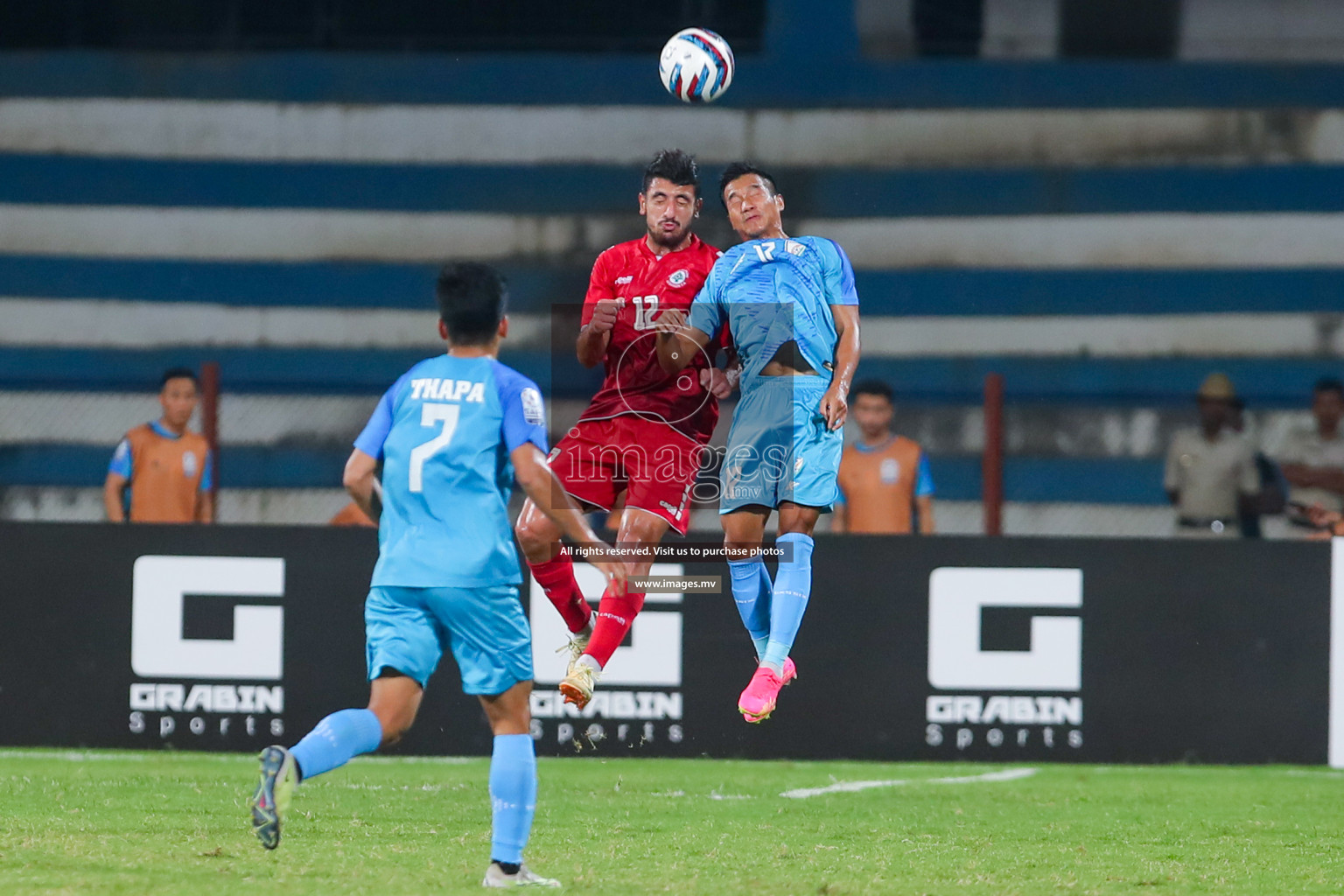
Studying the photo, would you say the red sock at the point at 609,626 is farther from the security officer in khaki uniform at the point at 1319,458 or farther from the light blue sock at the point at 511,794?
the security officer in khaki uniform at the point at 1319,458

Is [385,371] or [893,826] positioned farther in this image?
[385,371]

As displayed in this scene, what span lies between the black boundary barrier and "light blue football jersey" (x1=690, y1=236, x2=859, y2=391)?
122 inches

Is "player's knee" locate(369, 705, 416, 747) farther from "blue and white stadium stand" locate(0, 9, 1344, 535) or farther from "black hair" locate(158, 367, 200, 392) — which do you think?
"blue and white stadium stand" locate(0, 9, 1344, 535)

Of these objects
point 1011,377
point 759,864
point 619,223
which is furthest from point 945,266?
point 759,864

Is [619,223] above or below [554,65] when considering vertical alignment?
below

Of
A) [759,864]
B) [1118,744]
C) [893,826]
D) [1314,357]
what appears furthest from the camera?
[1314,357]

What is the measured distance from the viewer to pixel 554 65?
15.4 meters

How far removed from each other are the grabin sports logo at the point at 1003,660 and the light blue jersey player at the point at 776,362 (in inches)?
121

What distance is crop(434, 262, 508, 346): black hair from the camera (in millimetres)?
5840

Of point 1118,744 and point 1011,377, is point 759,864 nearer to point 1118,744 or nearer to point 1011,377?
point 1118,744

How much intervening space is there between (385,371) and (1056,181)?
572cm

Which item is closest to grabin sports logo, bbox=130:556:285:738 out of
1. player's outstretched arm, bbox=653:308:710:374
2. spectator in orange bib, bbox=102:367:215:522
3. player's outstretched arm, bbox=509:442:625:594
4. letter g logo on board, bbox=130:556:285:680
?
letter g logo on board, bbox=130:556:285:680

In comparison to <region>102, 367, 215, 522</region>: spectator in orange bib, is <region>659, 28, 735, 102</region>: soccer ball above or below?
above

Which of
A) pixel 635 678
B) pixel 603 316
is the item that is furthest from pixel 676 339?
pixel 635 678
